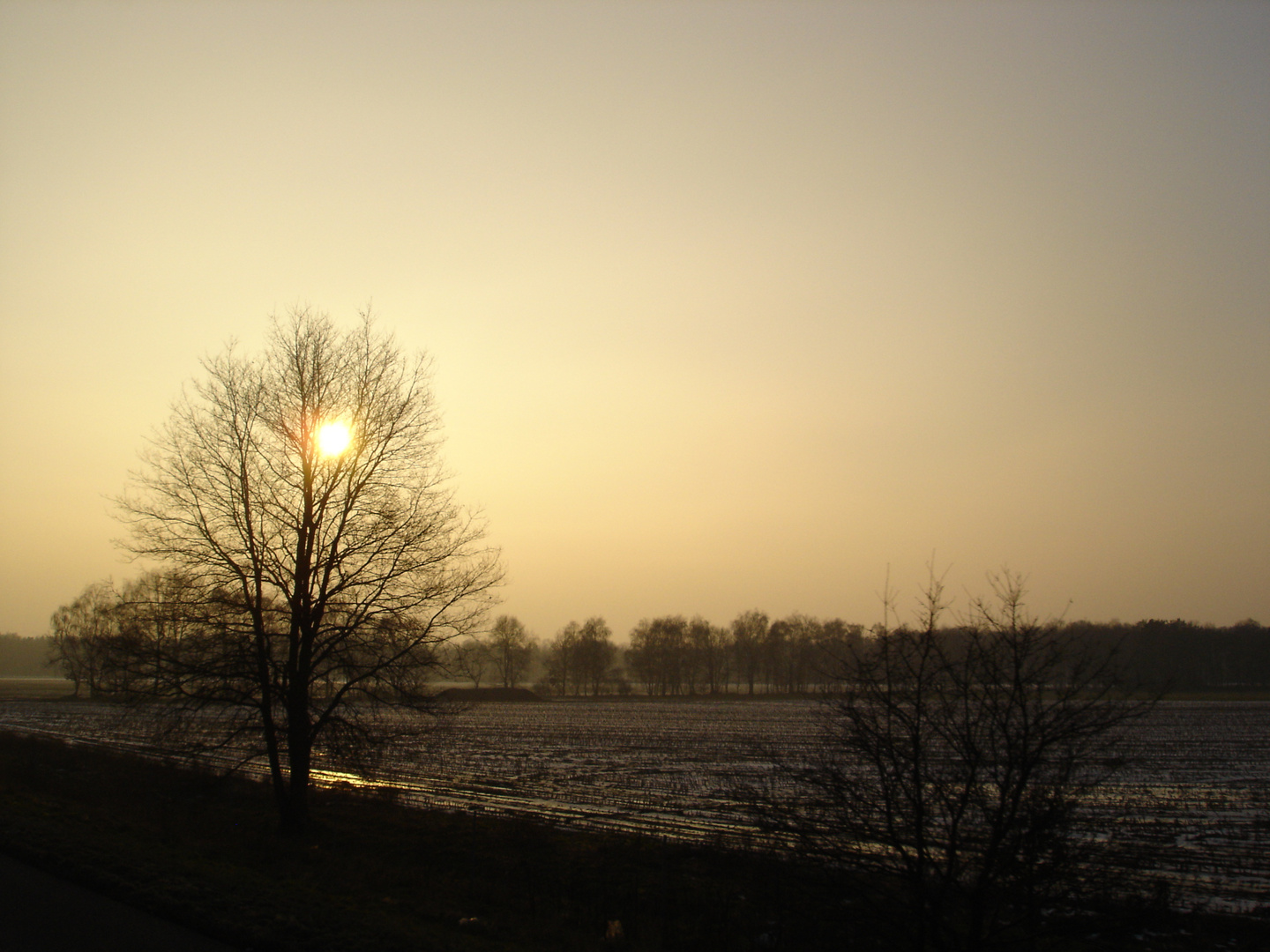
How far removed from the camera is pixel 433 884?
1659 centimetres

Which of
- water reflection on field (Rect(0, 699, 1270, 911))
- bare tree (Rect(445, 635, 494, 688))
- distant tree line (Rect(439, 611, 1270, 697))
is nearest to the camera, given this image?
water reflection on field (Rect(0, 699, 1270, 911))

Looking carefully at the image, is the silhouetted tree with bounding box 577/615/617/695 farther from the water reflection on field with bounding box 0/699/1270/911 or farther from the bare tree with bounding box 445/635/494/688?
the bare tree with bounding box 445/635/494/688

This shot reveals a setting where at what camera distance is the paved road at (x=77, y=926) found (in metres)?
9.84

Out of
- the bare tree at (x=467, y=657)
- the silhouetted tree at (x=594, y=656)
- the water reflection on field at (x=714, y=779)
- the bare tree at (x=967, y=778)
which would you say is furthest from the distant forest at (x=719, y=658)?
the bare tree at (x=967, y=778)

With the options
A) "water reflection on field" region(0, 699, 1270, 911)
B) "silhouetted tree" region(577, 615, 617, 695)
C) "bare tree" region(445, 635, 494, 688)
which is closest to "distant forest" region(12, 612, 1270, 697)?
"silhouetted tree" region(577, 615, 617, 695)

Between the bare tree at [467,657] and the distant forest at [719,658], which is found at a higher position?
the bare tree at [467,657]

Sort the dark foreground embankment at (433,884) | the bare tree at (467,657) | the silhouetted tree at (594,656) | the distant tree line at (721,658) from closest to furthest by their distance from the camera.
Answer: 1. the dark foreground embankment at (433,884)
2. the bare tree at (467,657)
3. the distant tree line at (721,658)
4. the silhouetted tree at (594,656)

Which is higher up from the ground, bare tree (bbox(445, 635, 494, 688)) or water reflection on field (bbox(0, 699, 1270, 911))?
bare tree (bbox(445, 635, 494, 688))

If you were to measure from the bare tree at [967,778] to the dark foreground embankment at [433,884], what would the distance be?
74cm

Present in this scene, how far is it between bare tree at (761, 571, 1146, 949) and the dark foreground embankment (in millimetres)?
737

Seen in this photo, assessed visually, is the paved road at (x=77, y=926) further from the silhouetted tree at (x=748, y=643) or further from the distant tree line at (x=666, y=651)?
the silhouetted tree at (x=748, y=643)

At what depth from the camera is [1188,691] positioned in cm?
11838

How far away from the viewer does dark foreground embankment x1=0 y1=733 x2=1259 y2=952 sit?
11.3m

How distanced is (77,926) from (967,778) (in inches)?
453
